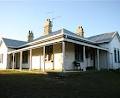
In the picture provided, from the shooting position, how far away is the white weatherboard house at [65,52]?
17689 mm

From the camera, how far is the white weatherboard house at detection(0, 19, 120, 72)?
17.7 meters

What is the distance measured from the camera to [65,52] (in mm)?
18297

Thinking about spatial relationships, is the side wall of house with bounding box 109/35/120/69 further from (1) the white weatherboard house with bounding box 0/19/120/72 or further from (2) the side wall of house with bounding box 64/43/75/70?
(2) the side wall of house with bounding box 64/43/75/70

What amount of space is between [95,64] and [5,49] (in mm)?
13940

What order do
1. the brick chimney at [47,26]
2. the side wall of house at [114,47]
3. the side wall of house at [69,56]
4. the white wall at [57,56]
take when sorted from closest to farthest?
the side wall of house at [69,56] → the white wall at [57,56] → the side wall of house at [114,47] → the brick chimney at [47,26]

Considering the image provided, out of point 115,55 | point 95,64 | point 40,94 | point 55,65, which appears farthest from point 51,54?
point 40,94

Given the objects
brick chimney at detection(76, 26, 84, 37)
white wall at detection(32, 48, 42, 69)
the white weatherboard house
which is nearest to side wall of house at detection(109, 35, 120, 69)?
the white weatherboard house

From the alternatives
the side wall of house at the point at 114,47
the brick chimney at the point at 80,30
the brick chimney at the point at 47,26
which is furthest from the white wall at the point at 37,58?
the side wall of house at the point at 114,47

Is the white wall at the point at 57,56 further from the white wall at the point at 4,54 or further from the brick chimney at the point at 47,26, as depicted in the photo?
the white wall at the point at 4,54

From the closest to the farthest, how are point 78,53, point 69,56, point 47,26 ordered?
point 69,56
point 78,53
point 47,26

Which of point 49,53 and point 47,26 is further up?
point 47,26

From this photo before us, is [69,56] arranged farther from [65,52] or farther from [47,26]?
[47,26]

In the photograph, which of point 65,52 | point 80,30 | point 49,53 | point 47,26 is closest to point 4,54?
point 47,26

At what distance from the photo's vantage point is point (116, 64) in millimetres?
23375
